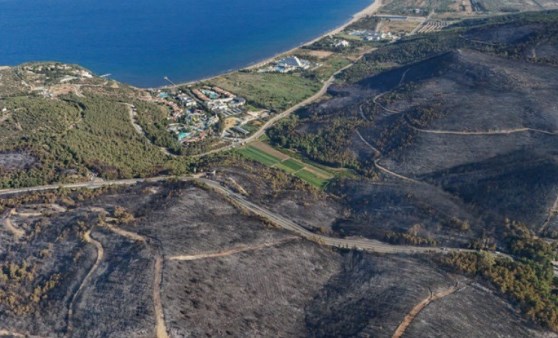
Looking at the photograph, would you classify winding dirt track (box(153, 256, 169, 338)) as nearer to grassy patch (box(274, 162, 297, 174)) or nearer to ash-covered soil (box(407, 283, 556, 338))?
ash-covered soil (box(407, 283, 556, 338))

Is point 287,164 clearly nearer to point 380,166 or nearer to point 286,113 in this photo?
point 380,166

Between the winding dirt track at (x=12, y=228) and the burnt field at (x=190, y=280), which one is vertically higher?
the winding dirt track at (x=12, y=228)

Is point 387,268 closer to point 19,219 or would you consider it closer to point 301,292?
point 301,292

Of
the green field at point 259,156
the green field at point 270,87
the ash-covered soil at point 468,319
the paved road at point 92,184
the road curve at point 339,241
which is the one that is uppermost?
the green field at point 270,87

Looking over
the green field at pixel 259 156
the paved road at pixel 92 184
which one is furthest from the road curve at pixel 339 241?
the green field at pixel 259 156

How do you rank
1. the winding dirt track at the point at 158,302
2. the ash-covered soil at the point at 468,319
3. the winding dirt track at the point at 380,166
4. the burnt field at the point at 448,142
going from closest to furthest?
the winding dirt track at the point at 158,302
the ash-covered soil at the point at 468,319
the burnt field at the point at 448,142
the winding dirt track at the point at 380,166

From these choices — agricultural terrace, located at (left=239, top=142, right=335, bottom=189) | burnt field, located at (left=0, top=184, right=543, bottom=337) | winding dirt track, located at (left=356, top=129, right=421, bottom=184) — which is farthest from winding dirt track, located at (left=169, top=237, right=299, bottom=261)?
winding dirt track, located at (left=356, top=129, right=421, bottom=184)

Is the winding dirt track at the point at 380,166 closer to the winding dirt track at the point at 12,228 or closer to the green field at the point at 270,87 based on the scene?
the green field at the point at 270,87
